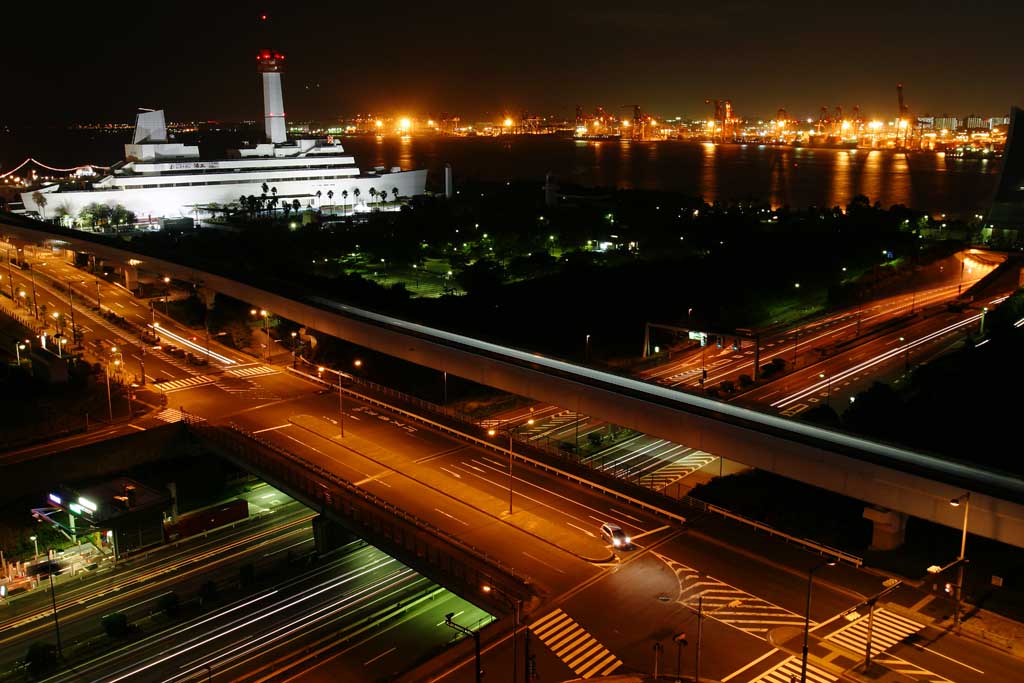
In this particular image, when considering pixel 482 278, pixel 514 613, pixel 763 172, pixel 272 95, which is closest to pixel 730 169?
pixel 763 172

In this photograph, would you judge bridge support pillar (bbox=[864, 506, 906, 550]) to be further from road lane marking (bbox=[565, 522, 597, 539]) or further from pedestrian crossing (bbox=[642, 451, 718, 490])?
pedestrian crossing (bbox=[642, 451, 718, 490])

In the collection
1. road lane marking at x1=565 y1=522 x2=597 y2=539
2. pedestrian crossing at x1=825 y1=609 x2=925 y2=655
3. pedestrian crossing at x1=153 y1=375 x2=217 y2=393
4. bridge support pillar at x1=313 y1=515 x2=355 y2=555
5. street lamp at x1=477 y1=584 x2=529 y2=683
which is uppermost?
pedestrian crossing at x1=153 y1=375 x2=217 y2=393

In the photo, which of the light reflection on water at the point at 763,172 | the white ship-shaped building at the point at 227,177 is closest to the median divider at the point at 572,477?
the white ship-shaped building at the point at 227,177

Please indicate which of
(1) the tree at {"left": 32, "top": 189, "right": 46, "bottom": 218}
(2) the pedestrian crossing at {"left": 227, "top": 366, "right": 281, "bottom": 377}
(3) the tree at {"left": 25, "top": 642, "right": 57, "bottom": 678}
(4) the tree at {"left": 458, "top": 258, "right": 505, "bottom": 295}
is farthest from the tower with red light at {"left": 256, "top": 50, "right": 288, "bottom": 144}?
(3) the tree at {"left": 25, "top": 642, "right": 57, "bottom": 678}

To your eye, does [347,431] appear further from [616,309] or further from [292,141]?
[292,141]

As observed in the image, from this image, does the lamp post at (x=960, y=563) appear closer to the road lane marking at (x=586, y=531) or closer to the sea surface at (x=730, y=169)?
the road lane marking at (x=586, y=531)

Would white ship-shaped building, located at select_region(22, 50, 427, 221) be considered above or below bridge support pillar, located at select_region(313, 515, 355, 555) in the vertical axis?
above

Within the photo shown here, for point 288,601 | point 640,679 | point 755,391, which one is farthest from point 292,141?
point 640,679
